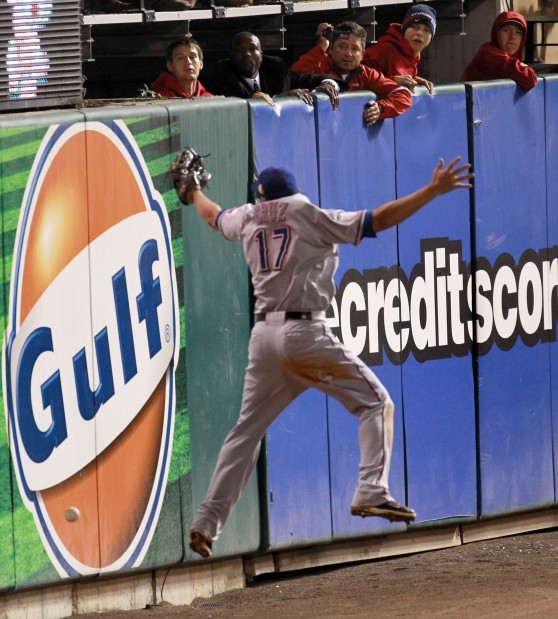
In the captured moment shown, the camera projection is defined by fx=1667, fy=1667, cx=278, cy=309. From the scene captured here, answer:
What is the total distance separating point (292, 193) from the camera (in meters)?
7.73

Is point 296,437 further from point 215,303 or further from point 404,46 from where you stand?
point 404,46

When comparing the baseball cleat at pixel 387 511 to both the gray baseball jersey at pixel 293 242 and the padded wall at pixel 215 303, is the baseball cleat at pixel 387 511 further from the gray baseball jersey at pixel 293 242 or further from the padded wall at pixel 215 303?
the padded wall at pixel 215 303

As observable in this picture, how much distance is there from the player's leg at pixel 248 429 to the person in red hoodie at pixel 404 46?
350 cm

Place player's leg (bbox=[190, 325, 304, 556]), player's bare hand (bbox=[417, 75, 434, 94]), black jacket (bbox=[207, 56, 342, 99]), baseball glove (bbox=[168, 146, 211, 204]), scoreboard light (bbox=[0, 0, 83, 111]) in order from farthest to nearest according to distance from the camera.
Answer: player's bare hand (bbox=[417, 75, 434, 94]) < black jacket (bbox=[207, 56, 342, 99]) < scoreboard light (bbox=[0, 0, 83, 111]) < baseball glove (bbox=[168, 146, 211, 204]) < player's leg (bbox=[190, 325, 304, 556])

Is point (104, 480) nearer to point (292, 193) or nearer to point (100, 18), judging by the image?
point (292, 193)

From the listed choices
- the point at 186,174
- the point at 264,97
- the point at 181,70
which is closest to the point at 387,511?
the point at 186,174

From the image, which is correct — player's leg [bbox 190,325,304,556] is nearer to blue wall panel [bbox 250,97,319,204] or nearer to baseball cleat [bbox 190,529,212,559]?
baseball cleat [bbox 190,529,212,559]

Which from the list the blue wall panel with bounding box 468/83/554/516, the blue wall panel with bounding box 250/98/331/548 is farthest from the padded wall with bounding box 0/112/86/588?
the blue wall panel with bounding box 468/83/554/516

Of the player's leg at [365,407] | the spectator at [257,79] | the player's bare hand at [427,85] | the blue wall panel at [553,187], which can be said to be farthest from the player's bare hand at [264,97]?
the blue wall panel at [553,187]

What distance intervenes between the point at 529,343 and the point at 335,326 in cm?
186

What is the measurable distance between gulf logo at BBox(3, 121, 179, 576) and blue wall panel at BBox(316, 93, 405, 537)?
1.26m

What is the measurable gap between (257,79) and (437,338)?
204 cm

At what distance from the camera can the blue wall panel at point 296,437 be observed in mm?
9742

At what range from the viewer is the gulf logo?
28.5 feet
